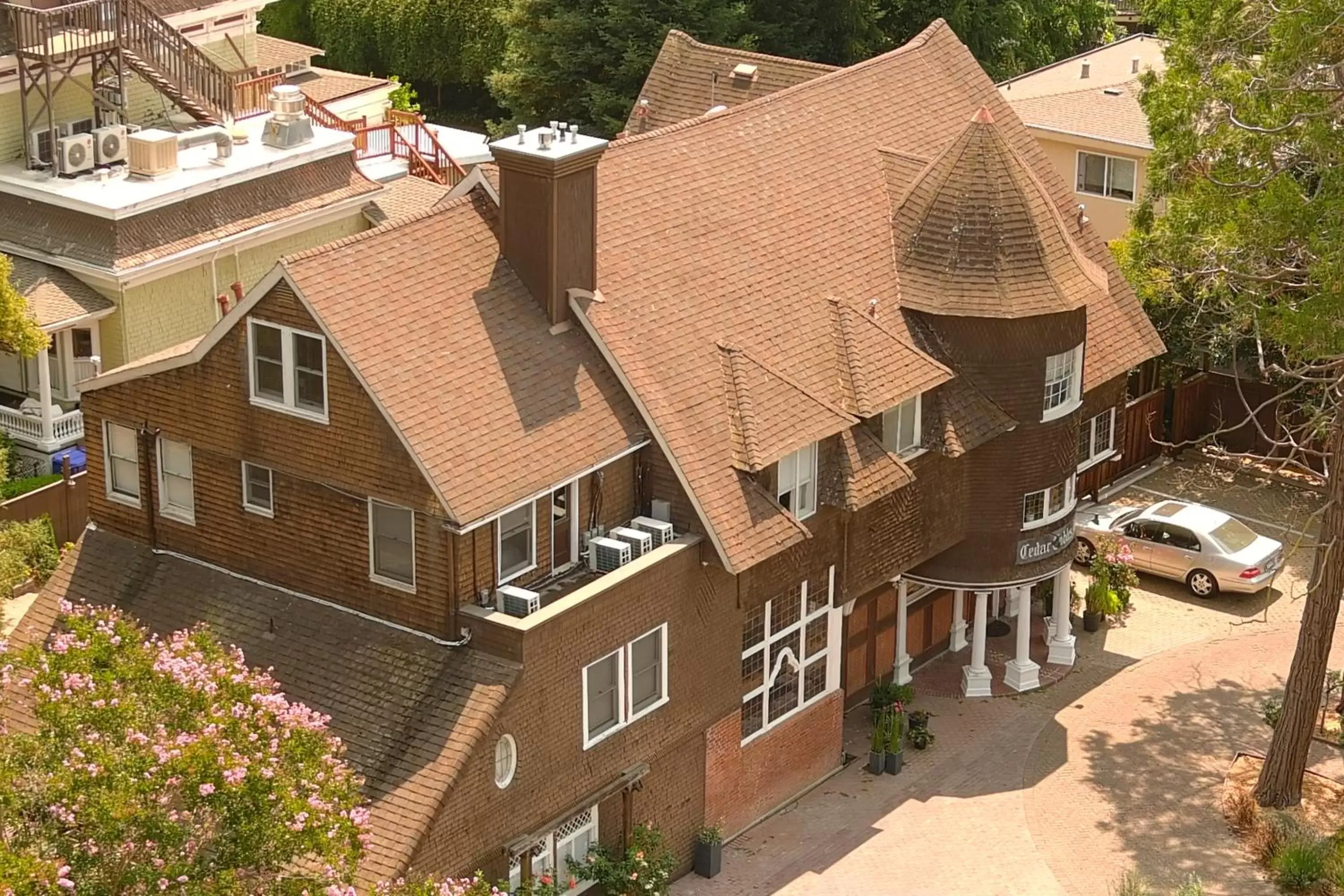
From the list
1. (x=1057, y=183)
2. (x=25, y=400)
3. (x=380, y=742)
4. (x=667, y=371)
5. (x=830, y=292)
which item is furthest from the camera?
(x=25, y=400)

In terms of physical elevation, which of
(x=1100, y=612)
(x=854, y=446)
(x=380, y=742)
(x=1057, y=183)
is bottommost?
(x=1100, y=612)

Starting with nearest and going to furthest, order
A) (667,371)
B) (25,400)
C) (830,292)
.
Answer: (667,371), (830,292), (25,400)

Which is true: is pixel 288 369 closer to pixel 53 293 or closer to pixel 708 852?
pixel 708 852

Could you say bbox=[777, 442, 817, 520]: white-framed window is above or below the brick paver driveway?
above

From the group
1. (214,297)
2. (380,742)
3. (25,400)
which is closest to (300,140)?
(214,297)

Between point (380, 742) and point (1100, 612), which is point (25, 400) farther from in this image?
point (1100, 612)

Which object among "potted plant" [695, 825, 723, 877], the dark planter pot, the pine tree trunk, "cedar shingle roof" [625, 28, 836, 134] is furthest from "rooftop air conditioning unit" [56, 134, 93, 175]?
the pine tree trunk

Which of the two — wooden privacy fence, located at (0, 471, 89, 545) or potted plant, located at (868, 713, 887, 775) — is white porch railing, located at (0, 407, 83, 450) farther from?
potted plant, located at (868, 713, 887, 775)
